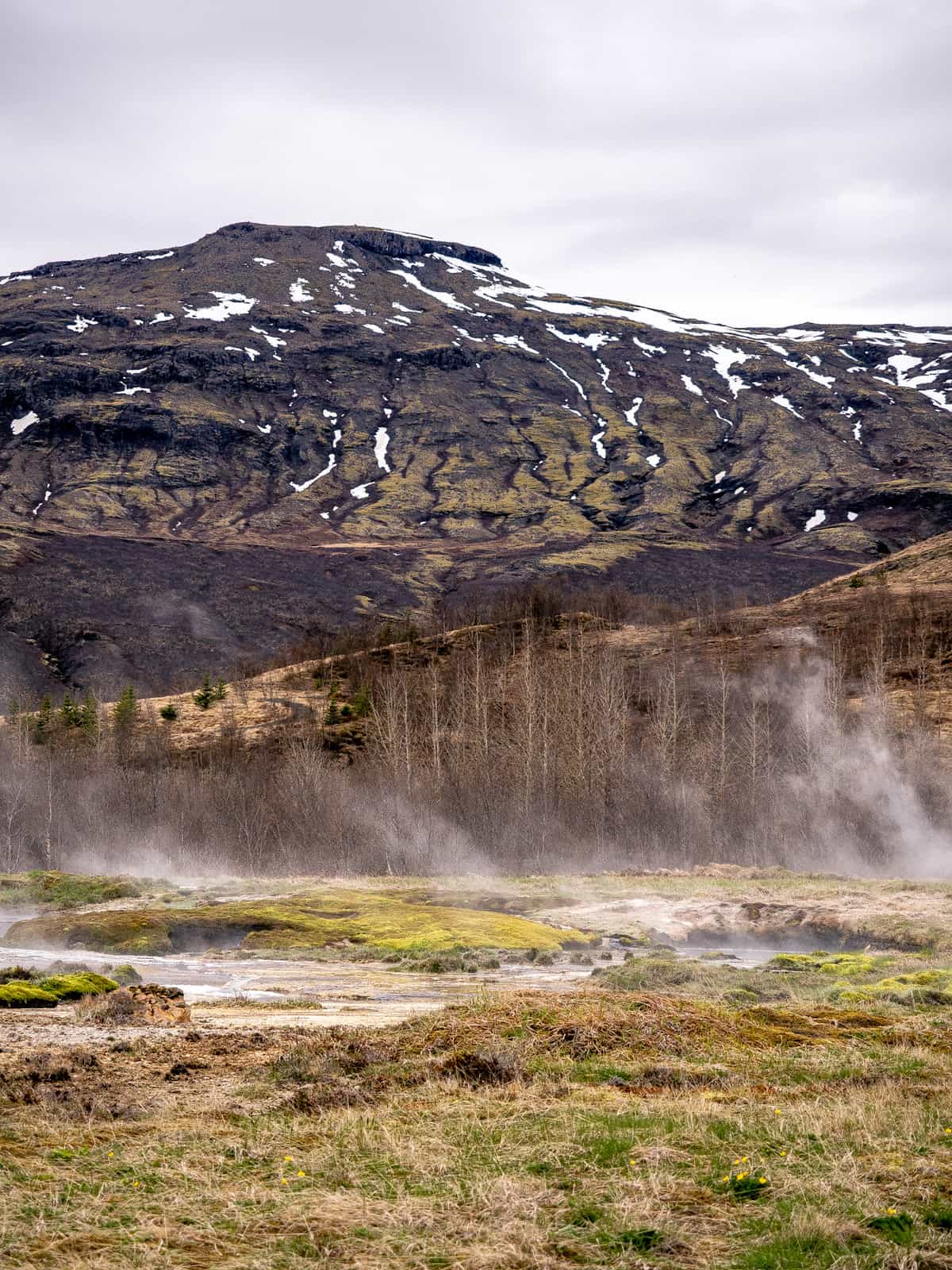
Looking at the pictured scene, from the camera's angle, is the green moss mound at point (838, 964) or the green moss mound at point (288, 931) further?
the green moss mound at point (288, 931)

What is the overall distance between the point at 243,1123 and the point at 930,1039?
952cm

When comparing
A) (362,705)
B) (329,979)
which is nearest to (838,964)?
(329,979)

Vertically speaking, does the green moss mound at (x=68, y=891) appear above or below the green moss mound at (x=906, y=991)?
below

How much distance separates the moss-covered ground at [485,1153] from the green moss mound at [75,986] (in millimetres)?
6490

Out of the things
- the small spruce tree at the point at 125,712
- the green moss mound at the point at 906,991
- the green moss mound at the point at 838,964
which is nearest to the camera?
the green moss mound at the point at 906,991

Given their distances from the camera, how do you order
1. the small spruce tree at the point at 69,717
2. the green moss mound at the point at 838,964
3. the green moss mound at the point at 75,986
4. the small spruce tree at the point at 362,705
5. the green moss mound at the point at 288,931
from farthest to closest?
the small spruce tree at the point at 69,717, the small spruce tree at the point at 362,705, the green moss mound at the point at 288,931, the green moss mound at the point at 838,964, the green moss mound at the point at 75,986

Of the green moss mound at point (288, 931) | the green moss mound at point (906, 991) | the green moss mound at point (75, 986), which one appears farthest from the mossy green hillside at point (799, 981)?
the green moss mound at point (75, 986)

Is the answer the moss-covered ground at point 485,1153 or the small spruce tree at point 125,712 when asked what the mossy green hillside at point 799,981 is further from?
the small spruce tree at point 125,712

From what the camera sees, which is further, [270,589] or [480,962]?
[270,589]

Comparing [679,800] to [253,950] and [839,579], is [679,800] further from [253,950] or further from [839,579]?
[839,579]

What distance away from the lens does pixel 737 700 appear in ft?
259

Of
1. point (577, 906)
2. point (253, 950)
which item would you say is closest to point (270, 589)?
point (577, 906)

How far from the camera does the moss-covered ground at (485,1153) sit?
6695mm

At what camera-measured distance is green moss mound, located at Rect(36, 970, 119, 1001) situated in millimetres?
19984
